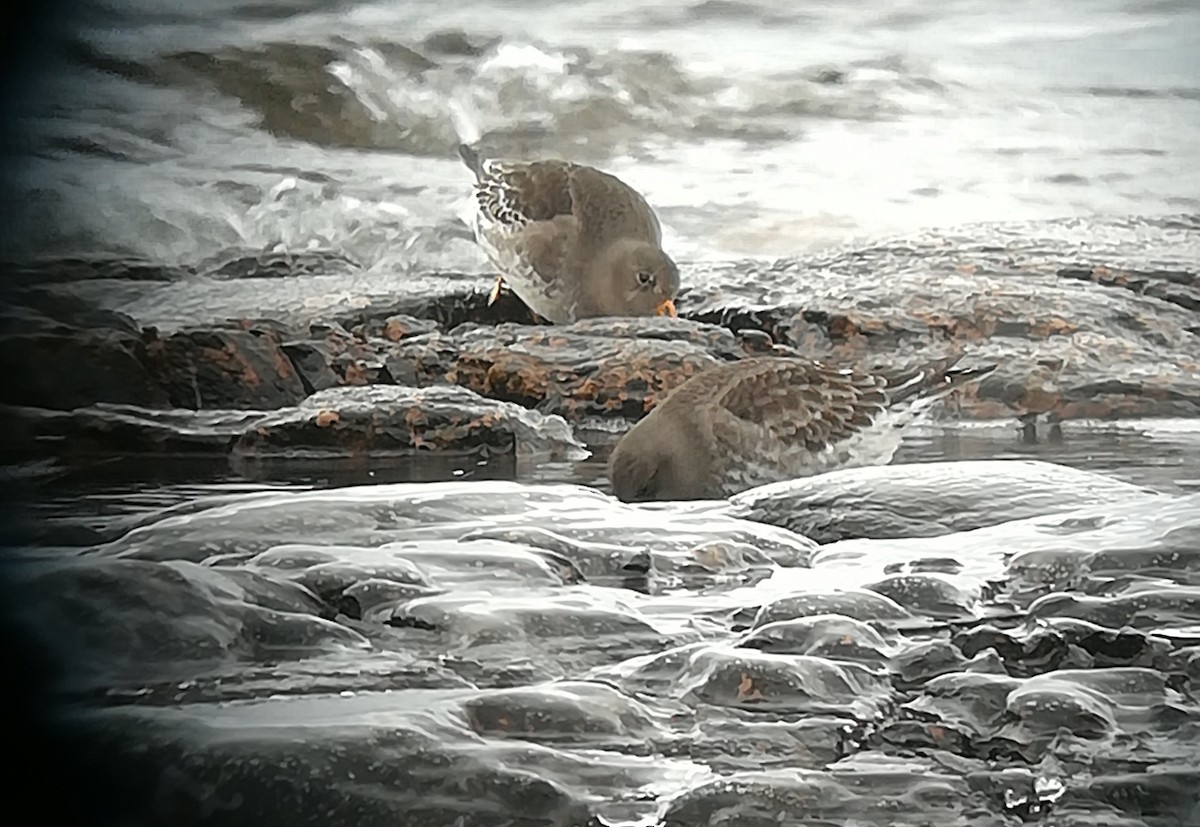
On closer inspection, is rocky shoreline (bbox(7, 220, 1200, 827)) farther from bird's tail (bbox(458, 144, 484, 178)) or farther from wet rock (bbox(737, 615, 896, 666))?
bird's tail (bbox(458, 144, 484, 178))

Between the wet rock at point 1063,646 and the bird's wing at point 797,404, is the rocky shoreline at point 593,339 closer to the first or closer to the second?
the bird's wing at point 797,404

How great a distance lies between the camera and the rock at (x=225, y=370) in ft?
5.12

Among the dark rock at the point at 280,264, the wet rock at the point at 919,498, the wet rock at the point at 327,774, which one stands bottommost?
the wet rock at the point at 327,774

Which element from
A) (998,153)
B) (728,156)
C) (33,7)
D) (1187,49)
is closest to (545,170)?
(728,156)

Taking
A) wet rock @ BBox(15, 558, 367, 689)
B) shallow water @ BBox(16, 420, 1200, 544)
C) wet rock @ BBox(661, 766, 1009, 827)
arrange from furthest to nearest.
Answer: shallow water @ BBox(16, 420, 1200, 544) → wet rock @ BBox(15, 558, 367, 689) → wet rock @ BBox(661, 766, 1009, 827)

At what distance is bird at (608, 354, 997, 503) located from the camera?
4.99 ft

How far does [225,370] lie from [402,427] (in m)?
0.22

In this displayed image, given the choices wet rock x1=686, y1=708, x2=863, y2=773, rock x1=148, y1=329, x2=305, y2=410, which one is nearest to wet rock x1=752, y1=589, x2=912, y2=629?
wet rock x1=686, y1=708, x2=863, y2=773

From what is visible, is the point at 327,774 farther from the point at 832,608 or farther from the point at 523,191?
the point at 523,191

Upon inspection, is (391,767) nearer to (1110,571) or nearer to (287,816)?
→ (287,816)

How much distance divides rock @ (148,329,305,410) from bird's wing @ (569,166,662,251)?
388mm

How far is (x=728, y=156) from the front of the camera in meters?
1.58

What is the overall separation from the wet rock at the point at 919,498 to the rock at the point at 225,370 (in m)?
0.55

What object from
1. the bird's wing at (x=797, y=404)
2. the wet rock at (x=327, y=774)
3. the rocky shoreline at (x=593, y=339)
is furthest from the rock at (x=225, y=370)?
the bird's wing at (x=797, y=404)
